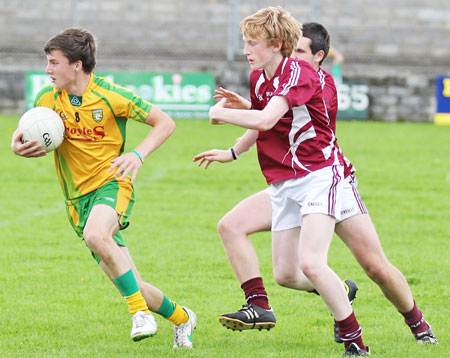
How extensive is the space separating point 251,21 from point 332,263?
3680 millimetres

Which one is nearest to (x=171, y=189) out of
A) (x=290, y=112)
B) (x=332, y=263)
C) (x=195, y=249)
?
(x=195, y=249)

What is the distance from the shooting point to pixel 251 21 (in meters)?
4.87

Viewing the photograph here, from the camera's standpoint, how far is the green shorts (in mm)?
5219

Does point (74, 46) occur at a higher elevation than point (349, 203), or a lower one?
higher

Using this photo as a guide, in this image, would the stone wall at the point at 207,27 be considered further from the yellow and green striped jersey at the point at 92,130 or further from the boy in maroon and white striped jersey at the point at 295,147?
the boy in maroon and white striped jersey at the point at 295,147

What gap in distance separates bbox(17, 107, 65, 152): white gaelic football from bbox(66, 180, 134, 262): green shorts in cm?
38

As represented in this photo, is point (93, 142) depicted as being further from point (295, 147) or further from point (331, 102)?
point (331, 102)

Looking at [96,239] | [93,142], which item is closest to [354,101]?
[93,142]

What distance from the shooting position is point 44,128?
5223 millimetres

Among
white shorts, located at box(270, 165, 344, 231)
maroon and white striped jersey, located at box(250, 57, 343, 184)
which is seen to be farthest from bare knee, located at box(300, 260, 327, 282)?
maroon and white striped jersey, located at box(250, 57, 343, 184)

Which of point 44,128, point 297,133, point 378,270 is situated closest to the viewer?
point 297,133

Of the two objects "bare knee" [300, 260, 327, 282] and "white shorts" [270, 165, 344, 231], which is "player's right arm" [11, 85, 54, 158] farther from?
"bare knee" [300, 260, 327, 282]

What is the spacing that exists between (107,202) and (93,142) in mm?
434

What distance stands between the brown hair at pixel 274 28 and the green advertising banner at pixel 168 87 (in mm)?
Result: 18133
